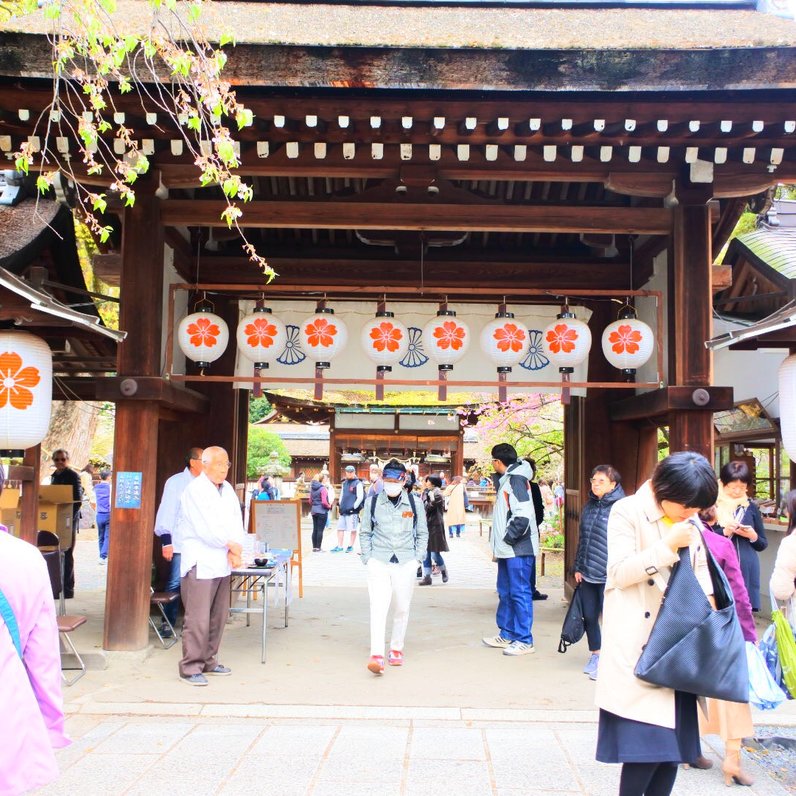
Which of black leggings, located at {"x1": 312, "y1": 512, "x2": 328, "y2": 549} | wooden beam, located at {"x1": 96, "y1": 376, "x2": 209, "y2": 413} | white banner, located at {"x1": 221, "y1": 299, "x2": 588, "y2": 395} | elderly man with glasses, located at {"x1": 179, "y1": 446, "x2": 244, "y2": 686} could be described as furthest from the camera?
black leggings, located at {"x1": 312, "y1": 512, "x2": 328, "y2": 549}

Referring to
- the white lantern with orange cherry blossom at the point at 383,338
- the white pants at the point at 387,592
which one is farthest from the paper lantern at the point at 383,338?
the white pants at the point at 387,592

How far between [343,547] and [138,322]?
11706 mm

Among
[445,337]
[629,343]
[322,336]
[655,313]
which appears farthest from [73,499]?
[655,313]

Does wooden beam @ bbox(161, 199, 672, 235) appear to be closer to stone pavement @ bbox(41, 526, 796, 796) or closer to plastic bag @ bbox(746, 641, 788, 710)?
stone pavement @ bbox(41, 526, 796, 796)

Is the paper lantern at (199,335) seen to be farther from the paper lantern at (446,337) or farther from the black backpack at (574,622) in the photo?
the black backpack at (574,622)

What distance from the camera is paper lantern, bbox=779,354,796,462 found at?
6.05 metres

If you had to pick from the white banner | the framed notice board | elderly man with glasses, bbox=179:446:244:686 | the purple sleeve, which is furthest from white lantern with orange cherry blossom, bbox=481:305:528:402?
the framed notice board

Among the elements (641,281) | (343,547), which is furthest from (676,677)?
(343,547)

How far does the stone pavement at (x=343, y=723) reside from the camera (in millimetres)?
4094

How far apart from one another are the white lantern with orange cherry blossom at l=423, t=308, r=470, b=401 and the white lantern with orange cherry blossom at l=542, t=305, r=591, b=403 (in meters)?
0.85

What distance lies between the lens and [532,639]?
287 inches

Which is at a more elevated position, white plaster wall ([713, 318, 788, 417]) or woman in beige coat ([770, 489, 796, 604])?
white plaster wall ([713, 318, 788, 417])

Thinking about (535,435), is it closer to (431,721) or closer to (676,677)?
(431,721)

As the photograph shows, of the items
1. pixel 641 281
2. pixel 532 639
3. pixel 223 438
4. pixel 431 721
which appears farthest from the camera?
pixel 223 438
